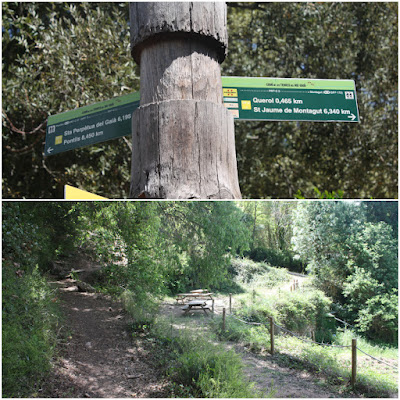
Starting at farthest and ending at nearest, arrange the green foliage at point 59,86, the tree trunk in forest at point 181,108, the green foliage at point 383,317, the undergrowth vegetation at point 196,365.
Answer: the green foliage at point 59,86
the green foliage at point 383,317
the undergrowth vegetation at point 196,365
the tree trunk in forest at point 181,108

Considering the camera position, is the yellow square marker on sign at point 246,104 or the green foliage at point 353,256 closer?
the yellow square marker on sign at point 246,104

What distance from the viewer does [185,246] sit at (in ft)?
11.1

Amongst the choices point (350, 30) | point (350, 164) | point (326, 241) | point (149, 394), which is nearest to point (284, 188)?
point (350, 164)

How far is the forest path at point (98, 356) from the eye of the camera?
2939mm

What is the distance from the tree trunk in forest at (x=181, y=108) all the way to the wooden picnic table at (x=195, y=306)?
1.20 metres

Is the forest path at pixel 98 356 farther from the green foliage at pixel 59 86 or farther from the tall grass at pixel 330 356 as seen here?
the green foliage at pixel 59 86

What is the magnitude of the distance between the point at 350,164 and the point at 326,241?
717cm

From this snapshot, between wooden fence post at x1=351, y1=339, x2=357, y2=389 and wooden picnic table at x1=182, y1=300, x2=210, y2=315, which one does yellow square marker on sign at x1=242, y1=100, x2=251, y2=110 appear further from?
wooden fence post at x1=351, y1=339, x2=357, y2=389

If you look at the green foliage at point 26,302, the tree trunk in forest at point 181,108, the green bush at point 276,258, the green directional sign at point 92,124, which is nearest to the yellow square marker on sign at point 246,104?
the tree trunk in forest at point 181,108

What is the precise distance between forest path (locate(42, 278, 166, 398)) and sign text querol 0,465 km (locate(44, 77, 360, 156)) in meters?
1.15

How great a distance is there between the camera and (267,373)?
3135 mm

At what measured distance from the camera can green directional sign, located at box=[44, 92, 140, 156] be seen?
2936 millimetres

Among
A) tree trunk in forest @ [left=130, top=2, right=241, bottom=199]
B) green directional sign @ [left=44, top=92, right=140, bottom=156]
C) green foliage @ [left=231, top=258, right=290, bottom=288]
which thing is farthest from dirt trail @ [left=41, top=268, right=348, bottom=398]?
tree trunk in forest @ [left=130, top=2, right=241, bottom=199]

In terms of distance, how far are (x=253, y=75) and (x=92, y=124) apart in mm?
7202
